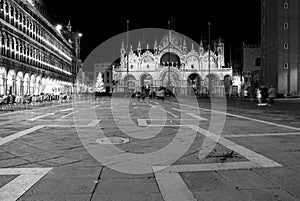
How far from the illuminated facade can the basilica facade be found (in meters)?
47.3

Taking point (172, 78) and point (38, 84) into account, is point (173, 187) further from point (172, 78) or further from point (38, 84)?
point (172, 78)

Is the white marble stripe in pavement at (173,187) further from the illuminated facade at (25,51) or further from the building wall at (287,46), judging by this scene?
the building wall at (287,46)

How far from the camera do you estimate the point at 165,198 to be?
3.88 metres

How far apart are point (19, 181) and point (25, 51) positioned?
4049 cm

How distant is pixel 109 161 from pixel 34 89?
146ft

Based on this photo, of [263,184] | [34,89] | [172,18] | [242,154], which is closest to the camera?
[263,184]

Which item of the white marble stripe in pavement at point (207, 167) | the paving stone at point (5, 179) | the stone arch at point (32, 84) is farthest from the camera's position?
the stone arch at point (32, 84)

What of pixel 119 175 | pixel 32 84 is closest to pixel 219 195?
pixel 119 175

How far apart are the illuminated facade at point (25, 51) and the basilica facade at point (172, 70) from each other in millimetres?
47252

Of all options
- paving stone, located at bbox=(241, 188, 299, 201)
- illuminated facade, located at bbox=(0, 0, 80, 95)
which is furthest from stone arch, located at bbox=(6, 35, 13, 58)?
paving stone, located at bbox=(241, 188, 299, 201)

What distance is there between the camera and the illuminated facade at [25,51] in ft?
113

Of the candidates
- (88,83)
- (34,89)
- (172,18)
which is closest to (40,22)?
(34,89)

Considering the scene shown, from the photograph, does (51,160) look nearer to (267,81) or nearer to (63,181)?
(63,181)

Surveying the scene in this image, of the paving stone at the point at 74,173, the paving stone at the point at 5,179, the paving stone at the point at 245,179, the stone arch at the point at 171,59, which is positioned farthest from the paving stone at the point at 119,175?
the stone arch at the point at 171,59
